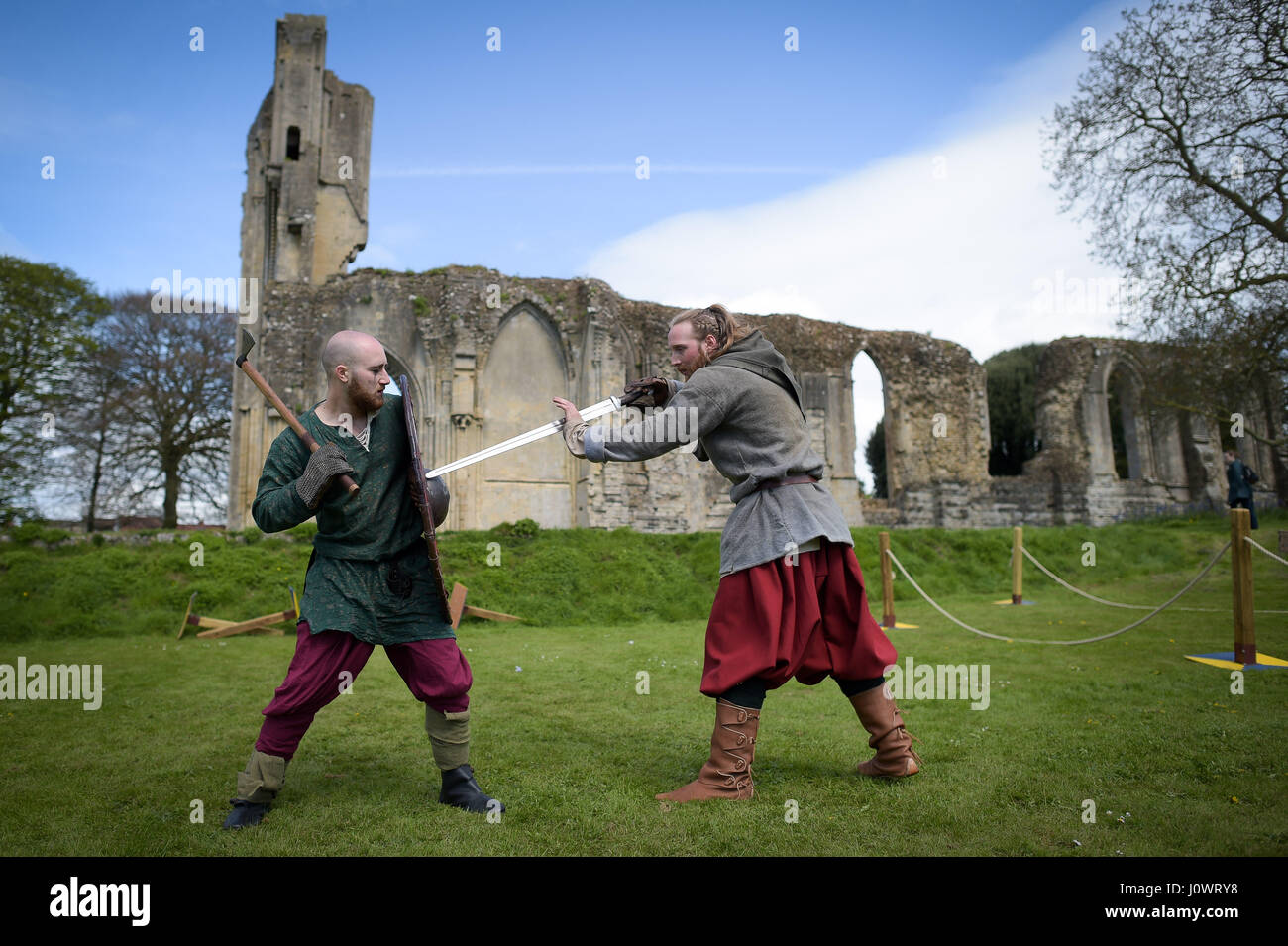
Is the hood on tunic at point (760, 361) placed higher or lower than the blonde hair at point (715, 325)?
lower

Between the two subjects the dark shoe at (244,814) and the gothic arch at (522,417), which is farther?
the gothic arch at (522,417)

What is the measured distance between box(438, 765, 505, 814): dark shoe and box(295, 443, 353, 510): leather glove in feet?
4.05

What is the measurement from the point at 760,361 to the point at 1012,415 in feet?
101

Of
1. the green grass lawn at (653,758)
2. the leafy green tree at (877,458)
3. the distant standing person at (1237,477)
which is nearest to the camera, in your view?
the green grass lawn at (653,758)

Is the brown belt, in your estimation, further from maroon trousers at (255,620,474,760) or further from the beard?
the beard

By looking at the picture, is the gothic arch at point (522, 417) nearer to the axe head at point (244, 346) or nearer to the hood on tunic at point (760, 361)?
the hood on tunic at point (760, 361)

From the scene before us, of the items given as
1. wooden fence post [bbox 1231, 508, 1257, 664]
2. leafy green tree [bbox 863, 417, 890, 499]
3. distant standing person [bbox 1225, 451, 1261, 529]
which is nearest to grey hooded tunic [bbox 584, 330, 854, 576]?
wooden fence post [bbox 1231, 508, 1257, 664]

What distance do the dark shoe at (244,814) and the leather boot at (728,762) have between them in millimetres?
1529

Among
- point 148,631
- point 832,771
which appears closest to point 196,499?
point 148,631

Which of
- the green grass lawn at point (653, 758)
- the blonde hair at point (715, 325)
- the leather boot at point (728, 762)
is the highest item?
the blonde hair at point (715, 325)

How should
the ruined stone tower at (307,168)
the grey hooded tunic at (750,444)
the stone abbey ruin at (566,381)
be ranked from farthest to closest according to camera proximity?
the ruined stone tower at (307,168) → the stone abbey ruin at (566,381) → the grey hooded tunic at (750,444)

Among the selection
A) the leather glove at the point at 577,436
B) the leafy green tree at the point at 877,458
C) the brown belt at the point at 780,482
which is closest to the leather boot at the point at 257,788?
the leather glove at the point at 577,436

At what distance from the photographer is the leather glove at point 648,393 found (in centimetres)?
390

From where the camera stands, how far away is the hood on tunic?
12.3 feet
